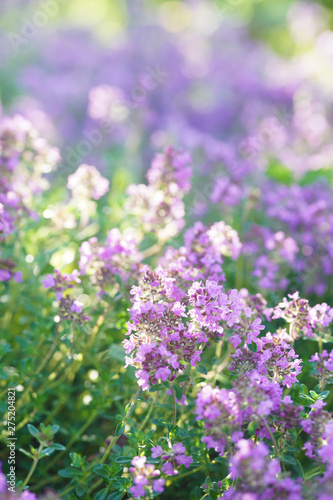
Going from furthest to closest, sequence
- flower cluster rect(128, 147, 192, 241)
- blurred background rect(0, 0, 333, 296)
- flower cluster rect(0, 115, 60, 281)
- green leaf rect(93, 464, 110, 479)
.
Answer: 1. blurred background rect(0, 0, 333, 296)
2. flower cluster rect(128, 147, 192, 241)
3. flower cluster rect(0, 115, 60, 281)
4. green leaf rect(93, 464, 110, 479)

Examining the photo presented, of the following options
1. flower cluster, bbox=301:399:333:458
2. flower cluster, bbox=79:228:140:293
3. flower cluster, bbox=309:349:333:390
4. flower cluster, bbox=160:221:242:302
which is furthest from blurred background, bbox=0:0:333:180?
flower cluster, bbox=301:399:333:458

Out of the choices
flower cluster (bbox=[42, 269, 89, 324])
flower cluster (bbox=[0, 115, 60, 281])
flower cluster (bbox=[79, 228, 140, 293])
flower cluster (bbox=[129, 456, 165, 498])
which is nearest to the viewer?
flower cluster (bbox=[129, 456, 165, 498])

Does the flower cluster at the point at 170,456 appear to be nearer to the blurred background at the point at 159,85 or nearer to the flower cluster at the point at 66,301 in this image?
the flower cluster at the point at 66,301

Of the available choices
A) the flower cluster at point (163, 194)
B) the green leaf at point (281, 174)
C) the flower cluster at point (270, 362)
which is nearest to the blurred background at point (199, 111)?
the green leaf at point (281, 174)

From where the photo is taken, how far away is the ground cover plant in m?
1.32

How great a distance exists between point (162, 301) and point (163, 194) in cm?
75

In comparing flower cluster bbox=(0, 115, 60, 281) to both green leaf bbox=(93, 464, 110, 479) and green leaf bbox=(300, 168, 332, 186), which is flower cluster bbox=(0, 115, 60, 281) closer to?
green leaf bbox=(93, 464, 110, 479)

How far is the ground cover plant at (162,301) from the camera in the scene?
1.32 m

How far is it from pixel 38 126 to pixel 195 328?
2954 mm

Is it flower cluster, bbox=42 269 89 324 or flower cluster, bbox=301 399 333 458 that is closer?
flower cluster, bbox=301 399 333 458

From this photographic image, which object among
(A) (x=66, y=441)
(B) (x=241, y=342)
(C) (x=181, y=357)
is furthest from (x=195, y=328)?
(A) (x=66, y=441)

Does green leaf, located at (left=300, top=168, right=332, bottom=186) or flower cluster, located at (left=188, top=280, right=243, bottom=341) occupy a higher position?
flower cluster, located at (left=188, top=280, right=243, bottom=341)

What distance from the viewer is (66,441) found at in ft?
6.48

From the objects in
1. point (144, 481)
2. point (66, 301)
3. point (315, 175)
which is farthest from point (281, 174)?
point (144, 481)
